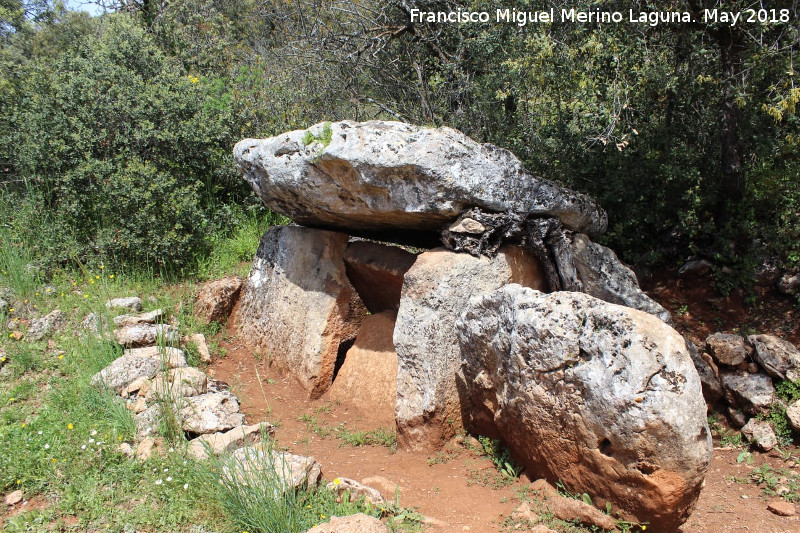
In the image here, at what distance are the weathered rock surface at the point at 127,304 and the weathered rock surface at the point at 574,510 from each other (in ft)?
14.3

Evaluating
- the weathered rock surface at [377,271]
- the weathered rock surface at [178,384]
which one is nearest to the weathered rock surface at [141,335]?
the weathered rock surface at [178,384]

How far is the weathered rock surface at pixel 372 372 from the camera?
591 cm

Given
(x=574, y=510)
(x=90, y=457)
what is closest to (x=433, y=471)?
(x=574, y=510)

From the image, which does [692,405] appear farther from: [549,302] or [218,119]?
[218,119]

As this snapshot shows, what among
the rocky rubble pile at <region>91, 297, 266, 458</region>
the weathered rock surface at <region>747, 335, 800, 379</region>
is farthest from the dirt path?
the weathered rock surface at <region>747, 335, 800, 379</region>

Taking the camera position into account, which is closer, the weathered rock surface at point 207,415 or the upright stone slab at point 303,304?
the weathered rock surface at point 207,415

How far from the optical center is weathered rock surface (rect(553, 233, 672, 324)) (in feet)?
17.9

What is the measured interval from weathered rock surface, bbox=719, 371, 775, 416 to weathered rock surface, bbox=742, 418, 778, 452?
0.38 feet

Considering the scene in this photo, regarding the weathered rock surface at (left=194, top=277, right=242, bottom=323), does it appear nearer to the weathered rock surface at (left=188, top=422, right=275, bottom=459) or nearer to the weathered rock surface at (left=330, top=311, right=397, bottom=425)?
the weathered rock surface at (left=330, top=311, right=397, bottom=425)

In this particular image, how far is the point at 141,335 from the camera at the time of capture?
598 centimetres

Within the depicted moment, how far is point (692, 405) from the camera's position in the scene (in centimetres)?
365

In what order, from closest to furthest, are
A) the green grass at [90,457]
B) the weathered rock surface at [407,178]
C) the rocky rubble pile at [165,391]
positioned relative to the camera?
the green grass at [90,457]
the rocky rubble pile at [165,391]
the weathered rock surface at [407,178]

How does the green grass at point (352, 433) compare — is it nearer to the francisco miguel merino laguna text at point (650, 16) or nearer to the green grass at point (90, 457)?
the green grass at point (90, 457)

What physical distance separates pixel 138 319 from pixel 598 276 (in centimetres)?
430
